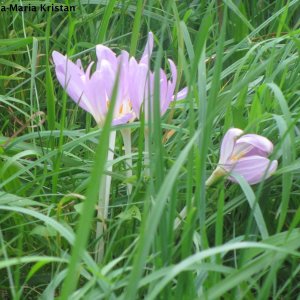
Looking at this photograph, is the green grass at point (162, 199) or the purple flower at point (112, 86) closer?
the green grass at point (162, 199)

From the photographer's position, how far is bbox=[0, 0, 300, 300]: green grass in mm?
881

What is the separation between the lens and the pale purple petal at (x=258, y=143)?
3.78ft

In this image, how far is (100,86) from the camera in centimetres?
121

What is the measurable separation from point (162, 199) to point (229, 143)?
409 mm

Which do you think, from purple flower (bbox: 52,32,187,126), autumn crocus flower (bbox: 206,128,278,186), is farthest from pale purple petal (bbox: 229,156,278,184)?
purple flower (bbox: 52,32,187,126)

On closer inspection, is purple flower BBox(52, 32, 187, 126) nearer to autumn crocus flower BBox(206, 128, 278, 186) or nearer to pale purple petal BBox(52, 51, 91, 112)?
pale purple petal BBox(52, 51, 91, 112)

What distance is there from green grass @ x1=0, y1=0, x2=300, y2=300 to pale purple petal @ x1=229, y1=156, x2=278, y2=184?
0.07 feet

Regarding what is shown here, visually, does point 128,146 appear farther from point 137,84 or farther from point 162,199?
point 162,199

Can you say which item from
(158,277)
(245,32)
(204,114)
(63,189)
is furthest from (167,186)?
(245,32)

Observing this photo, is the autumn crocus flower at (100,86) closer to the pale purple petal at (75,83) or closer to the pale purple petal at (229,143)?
the pale purple petal at (75,83)

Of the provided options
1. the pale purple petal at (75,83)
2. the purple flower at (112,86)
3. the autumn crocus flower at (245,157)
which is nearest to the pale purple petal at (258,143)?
the autumn crocus flower at (245,157)

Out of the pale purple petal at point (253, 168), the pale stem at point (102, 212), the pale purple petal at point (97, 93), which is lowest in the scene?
the pale stem at point (102, 212)

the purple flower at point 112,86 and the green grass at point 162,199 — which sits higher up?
the purple flower at point 112,86

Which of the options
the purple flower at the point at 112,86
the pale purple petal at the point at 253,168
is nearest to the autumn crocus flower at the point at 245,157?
the pale purple petal at the point at 253,168
